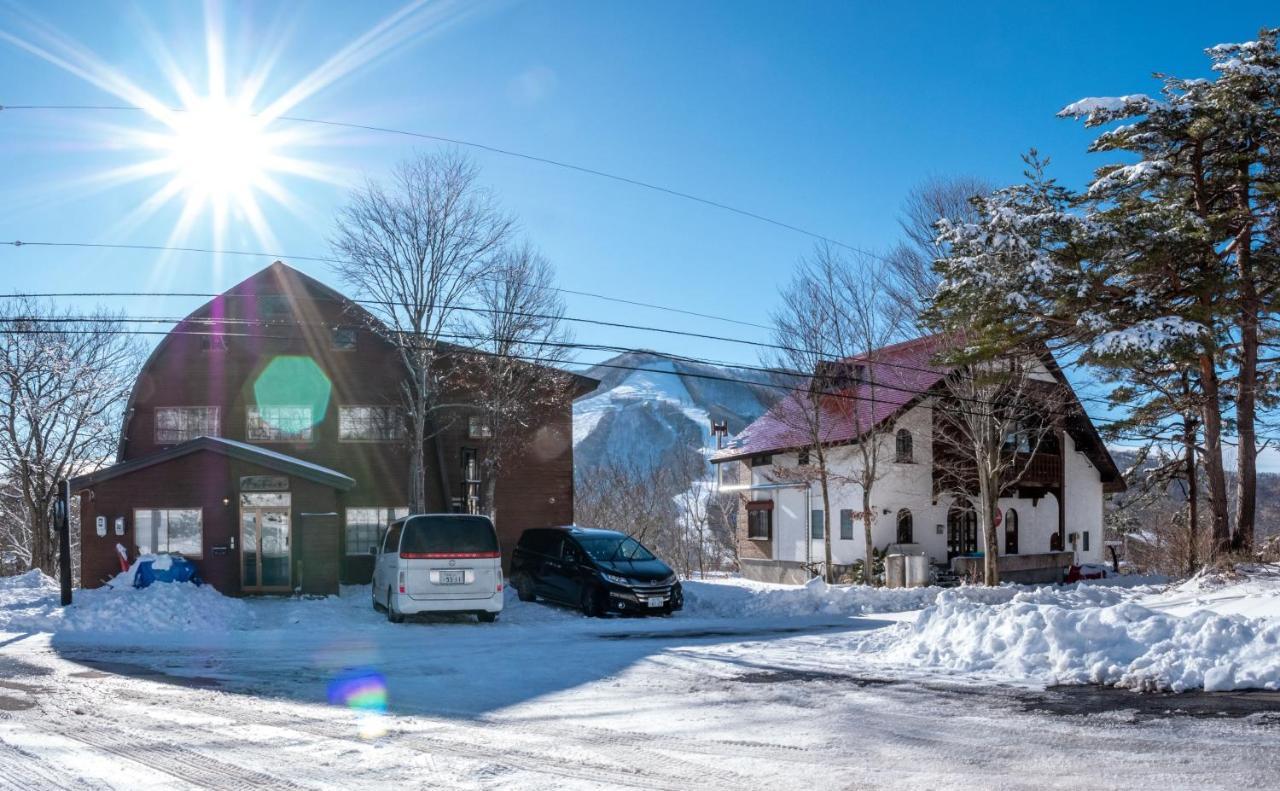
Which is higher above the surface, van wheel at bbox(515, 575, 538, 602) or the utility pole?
the utility pole

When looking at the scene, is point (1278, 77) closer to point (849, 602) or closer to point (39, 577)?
point (849, 602)

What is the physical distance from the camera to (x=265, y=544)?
2288cm

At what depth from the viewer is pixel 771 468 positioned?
3684 centimetres

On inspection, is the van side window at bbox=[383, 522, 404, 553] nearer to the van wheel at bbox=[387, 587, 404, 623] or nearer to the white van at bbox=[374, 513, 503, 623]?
the white van at bbox=[374, 513, 503, 623]

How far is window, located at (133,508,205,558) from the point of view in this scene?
74.7ft

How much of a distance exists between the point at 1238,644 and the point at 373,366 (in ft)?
79.8

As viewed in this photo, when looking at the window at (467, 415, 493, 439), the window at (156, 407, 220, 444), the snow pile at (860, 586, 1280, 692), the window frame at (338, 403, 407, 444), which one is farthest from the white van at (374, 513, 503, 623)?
the window at (156, 407, 220, 444)

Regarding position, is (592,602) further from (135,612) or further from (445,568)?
(135,612)

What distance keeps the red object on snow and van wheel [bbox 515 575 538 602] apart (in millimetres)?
21383

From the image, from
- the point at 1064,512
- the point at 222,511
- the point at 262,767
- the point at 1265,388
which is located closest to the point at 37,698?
the point at 262,767

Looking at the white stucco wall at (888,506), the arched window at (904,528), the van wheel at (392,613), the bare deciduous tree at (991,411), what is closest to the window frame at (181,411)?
the van wheel at (392,613)

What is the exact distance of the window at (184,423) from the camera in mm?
28797

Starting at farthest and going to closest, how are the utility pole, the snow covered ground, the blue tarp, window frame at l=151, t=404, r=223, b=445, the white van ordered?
1. window frame at l=151, t=404, r=223, b=445
2. the blue tarp
3. the utility pole
4. the white van
5. the snow covered ground

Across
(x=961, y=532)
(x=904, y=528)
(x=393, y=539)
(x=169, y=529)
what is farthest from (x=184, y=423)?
(x=961, y=532)
